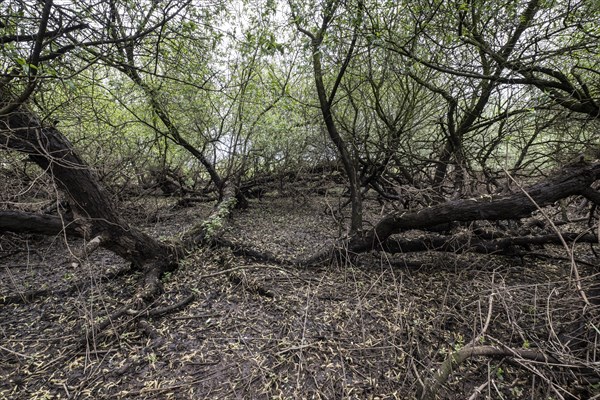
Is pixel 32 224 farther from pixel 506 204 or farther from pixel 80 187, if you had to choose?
pixel 506 204

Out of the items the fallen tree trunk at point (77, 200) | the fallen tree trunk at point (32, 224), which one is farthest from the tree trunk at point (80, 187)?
the fallen tree trunk at point (32, 224)

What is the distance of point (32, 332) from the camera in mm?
2416

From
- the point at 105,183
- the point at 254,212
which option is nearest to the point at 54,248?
the point at 105,183

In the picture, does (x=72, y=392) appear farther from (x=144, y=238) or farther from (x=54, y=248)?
(x=54, y=248)

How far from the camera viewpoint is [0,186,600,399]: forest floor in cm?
192

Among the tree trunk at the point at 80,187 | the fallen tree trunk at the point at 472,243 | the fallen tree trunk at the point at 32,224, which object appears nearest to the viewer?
the tree trunk at the point at 80,187

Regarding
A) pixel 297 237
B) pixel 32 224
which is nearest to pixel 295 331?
Result: pixel 297 237

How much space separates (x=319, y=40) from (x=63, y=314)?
3955mm

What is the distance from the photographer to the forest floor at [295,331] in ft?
6.30

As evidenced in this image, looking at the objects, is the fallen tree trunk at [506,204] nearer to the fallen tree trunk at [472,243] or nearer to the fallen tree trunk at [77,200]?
the fallen tree trunk at [472,243]

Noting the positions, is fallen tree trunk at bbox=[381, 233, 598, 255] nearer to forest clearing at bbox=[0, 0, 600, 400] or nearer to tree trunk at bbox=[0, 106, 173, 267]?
forest clearing at bbox=[0, 0, 600, 400]

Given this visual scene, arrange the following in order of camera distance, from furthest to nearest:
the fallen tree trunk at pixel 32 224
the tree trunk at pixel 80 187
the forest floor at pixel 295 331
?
1. the fallen tree trunk at pixel 32 224
2. the tree trunk at pixel 80 187
3. the forest floor at pixel 295 331

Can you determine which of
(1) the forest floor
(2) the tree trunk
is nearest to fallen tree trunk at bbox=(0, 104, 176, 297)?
(2) the tree trunk

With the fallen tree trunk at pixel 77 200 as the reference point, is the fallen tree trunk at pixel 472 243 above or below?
below
